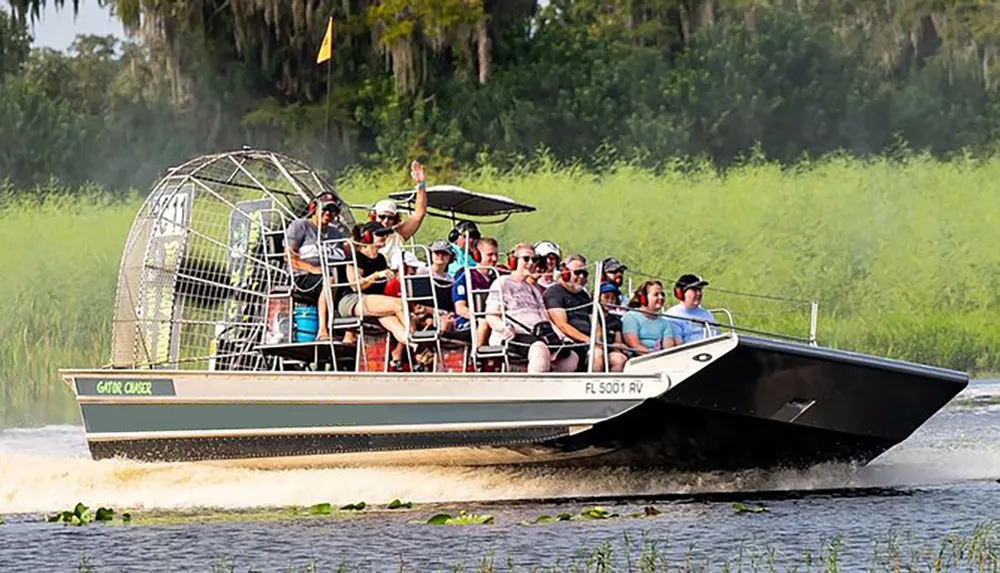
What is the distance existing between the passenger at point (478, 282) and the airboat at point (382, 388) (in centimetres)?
15

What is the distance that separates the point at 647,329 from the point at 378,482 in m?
2.68

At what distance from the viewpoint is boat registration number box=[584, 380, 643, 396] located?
1816cm

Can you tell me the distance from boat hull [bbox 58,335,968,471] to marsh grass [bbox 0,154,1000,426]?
1206 cm

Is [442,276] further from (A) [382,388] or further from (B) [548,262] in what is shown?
(A) [382,388]

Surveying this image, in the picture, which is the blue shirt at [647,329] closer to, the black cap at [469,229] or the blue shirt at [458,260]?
the blue shirt at [458,260]

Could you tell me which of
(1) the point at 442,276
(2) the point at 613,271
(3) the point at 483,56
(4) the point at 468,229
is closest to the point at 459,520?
(1) the point at 442,276

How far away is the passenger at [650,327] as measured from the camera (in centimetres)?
1908

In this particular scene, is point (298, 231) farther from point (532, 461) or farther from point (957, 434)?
point (957, 434)

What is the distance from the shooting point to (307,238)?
788 inches

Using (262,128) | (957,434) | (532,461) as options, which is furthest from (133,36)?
(532,461)

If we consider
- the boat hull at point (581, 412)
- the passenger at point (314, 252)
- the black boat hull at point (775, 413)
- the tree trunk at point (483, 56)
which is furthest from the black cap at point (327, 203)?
the tree trunk at point (483, 56)

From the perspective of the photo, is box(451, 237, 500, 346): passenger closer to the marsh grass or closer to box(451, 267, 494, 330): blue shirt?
box(451, 267, 494, 330): blue shirt

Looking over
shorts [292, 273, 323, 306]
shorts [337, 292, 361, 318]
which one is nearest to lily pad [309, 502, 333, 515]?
shorts [337, 292, 361, 318]

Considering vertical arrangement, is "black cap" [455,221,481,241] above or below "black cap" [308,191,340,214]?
below
